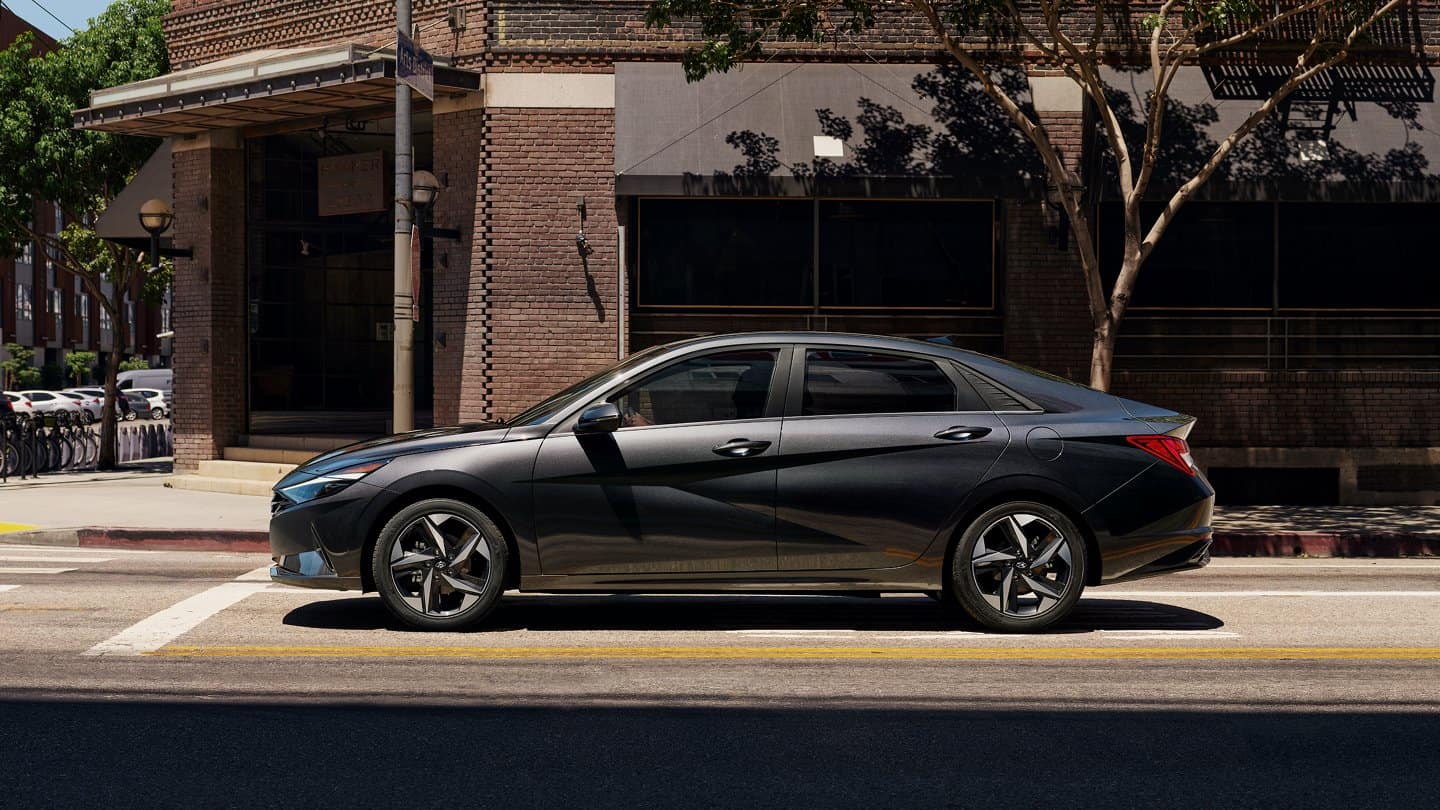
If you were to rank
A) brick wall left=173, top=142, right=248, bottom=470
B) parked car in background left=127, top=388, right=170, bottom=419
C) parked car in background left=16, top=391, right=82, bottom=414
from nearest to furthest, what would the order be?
brick wall left=173, top=142, right=248, bottom=470 < parked car in background left=16, top=391, right=82, bottom=414 < parked car in background left=127, top=388, right=170, bottom=419

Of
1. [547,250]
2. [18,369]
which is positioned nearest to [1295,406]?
[547,250]

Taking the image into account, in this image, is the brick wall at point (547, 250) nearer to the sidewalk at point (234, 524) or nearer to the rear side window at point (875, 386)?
the sidewalk at point (234, 524)

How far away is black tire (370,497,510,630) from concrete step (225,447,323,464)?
1244 cm

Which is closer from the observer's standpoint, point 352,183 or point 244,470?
point 244,470

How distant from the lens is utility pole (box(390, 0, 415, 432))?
14430 millimetres

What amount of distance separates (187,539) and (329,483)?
21.2ft

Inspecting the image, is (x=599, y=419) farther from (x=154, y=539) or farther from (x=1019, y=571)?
(x=154, y=539)

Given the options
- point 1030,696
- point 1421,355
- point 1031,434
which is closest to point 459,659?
point 1030,696

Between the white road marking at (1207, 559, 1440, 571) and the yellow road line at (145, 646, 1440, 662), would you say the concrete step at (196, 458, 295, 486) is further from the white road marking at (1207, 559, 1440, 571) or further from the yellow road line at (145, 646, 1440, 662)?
the yellow road line at (145, 646, 1440, 662)

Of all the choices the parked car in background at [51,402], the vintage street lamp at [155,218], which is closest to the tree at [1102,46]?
the vintage street lamp at [155,218]

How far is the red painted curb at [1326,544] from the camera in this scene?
1334 cm

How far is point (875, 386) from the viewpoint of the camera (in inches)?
306

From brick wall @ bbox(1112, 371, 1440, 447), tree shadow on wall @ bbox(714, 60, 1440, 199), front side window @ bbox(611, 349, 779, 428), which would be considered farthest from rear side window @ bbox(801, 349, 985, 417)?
brick wall @ bbox(1112, 371, 1440, 447)

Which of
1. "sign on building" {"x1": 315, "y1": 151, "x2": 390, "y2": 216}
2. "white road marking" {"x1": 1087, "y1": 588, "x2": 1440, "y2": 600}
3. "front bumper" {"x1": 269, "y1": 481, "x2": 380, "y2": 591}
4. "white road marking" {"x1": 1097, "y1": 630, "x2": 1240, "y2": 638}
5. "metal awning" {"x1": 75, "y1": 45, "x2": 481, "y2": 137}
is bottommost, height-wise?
"white road marking" {"x1": 1087, "y1": 588, "x2": 1440, "y2": 600}
